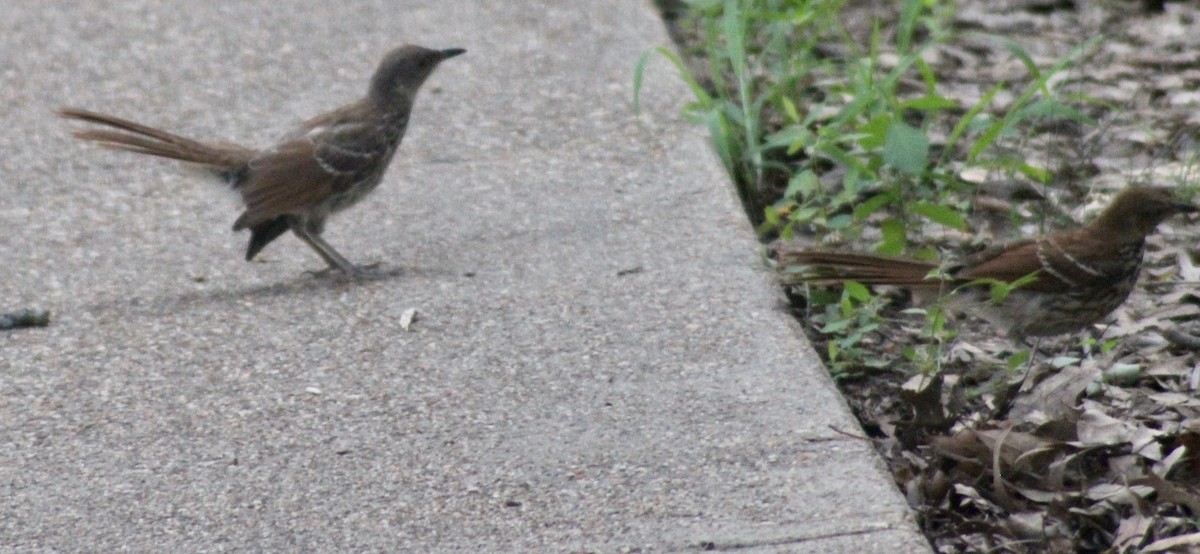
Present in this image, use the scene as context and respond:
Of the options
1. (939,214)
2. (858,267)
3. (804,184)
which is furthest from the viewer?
(804,184)

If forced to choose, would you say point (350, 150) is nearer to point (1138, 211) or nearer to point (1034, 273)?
point (1034, 273)

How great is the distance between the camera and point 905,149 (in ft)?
16.6

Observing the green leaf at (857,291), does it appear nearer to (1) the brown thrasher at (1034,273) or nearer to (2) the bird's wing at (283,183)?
(1) the brown thrasher at (1034,273)

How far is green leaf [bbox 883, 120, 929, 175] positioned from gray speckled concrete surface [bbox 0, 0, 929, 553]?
1.75 feet

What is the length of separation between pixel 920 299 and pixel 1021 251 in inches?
13.3

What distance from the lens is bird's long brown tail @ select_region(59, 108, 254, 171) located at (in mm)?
5301

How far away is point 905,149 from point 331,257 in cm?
190

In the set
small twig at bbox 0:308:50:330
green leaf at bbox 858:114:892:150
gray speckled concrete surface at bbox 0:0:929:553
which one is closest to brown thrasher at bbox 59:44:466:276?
gray speckled concrete surface at bbox 0:0:929:553

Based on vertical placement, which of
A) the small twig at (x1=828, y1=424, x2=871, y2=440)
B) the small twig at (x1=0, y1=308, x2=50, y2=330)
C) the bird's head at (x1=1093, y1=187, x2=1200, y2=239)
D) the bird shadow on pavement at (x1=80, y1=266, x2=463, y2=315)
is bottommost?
the bird shadow on pavement at (x1=80, y1=266, x2=463, y2=315)

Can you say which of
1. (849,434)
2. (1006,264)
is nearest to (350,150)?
(1006,264)

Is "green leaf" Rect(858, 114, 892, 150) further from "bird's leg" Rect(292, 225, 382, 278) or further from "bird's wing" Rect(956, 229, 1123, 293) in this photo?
"bird's leg" Rect(292, 225, 382, 278)

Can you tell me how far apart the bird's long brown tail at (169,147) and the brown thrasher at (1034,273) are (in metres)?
1.94

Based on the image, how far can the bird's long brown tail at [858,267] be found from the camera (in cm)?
466

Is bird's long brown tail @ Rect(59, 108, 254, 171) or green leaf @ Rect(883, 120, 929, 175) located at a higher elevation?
green leaf @ Rect(883, 120, 929, 175)
